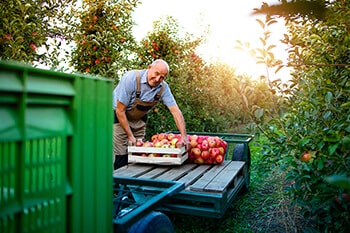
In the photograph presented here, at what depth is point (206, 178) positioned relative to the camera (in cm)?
287

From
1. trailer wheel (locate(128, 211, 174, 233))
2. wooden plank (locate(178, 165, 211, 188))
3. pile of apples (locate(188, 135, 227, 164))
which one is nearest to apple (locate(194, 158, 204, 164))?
pile of apples (locate(188, 135, 227, 164))

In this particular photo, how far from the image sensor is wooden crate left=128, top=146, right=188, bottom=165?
10.7 ft

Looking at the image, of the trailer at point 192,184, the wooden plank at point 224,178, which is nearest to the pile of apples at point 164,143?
the trailer at point 192,184

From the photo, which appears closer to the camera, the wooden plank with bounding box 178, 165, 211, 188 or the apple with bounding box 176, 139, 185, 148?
the wooden plank with bounding box 178, 165, 211, 188

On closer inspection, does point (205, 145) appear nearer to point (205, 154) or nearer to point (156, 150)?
point (205, 154)

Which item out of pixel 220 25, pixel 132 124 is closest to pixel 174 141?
pixel 132 124

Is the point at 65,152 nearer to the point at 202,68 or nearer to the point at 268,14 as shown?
the point at 268,14

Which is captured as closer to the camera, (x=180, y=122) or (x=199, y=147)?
(x=199, y=147)

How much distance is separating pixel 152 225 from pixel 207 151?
1.88 metres

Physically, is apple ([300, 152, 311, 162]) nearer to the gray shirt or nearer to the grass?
the grass

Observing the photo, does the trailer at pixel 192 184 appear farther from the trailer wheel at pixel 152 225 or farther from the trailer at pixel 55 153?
the trailer at pixel 55 153

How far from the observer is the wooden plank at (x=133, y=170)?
295 cm

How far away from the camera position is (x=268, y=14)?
795 millimetres

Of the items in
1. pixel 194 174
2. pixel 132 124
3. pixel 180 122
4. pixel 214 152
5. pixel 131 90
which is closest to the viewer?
pixel 194 174
